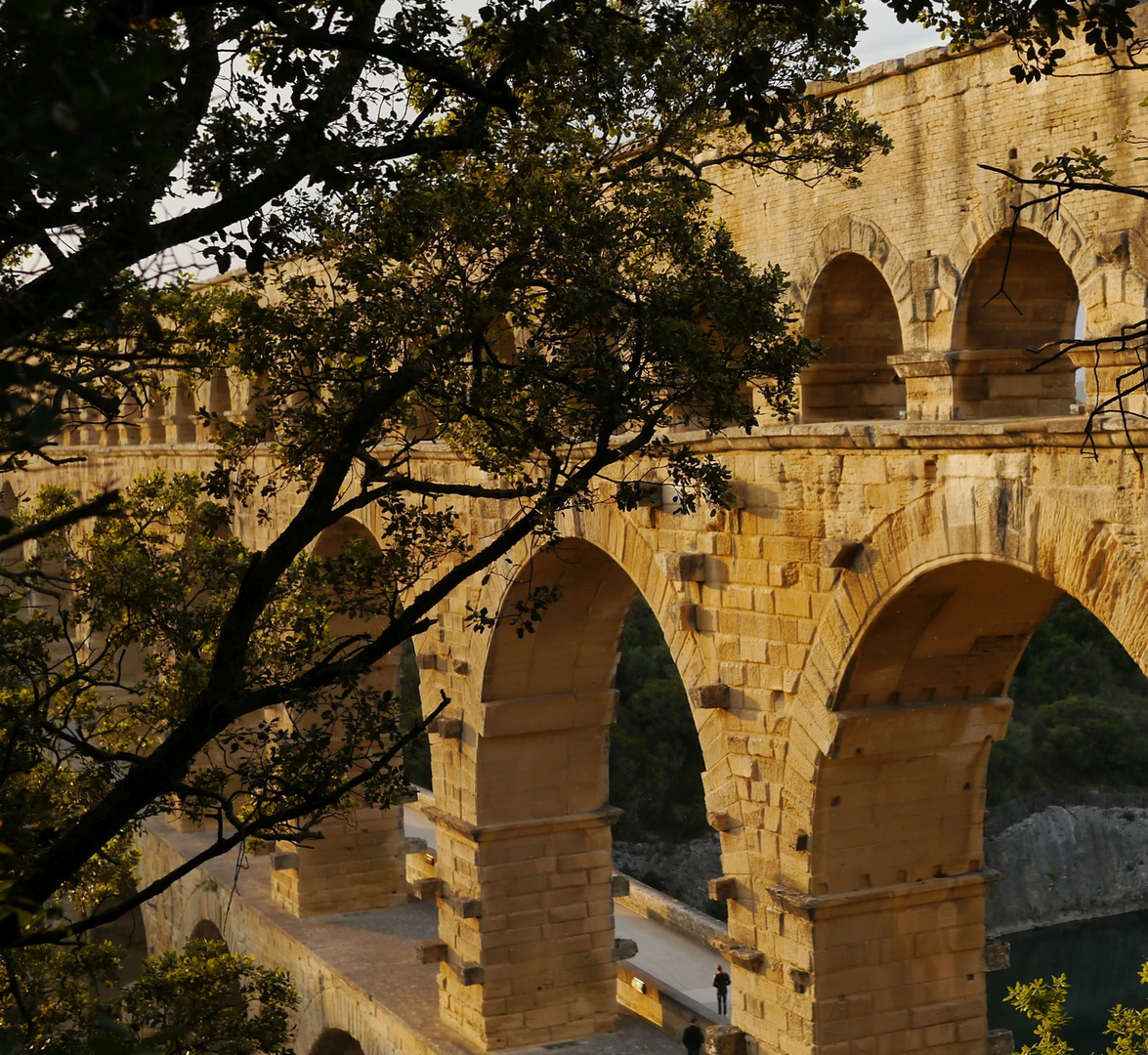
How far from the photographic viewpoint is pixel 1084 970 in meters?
28.1

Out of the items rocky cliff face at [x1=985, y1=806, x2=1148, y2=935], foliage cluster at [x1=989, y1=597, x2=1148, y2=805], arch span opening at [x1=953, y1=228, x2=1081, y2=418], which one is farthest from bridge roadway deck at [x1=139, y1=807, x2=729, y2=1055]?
foliage cluster at [x1=989, y1=597, x2=1148, y2=805]

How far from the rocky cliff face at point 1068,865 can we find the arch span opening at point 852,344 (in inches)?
874

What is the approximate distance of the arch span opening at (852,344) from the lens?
9.34 meters

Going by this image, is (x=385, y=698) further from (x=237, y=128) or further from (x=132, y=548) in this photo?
(x=132, y=548)

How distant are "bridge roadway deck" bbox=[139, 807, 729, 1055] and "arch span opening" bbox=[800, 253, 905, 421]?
483 centimetres

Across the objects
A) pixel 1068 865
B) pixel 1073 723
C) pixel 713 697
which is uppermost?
pixel 713 697

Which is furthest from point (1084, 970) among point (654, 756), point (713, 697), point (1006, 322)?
point (1006, 322)

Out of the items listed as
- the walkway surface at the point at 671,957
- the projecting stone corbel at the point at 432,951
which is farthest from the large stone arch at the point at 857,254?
the walkway surface at the point at 671,957

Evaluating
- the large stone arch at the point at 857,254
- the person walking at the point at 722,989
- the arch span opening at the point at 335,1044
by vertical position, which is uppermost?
the large stone arch at the point at 857,254

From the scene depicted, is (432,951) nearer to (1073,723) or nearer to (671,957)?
(671,957)

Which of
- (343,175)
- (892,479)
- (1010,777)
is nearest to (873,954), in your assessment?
(892,479)

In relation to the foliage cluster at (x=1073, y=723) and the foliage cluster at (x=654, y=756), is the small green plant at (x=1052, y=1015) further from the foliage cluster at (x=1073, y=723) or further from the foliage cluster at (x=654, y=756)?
the foliage cluster at (x=1073, y=723)

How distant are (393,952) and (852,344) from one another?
8.54 m

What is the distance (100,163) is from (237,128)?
9.46ft
